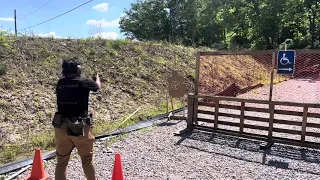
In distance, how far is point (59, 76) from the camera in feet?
30.1

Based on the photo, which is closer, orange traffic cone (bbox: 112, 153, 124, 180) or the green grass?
orange traffic cone (bbox: 112, 153, 124, 180)

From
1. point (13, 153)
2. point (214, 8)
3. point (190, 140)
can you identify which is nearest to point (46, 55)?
point (13, 153)

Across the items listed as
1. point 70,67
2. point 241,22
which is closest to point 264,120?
point 70,67

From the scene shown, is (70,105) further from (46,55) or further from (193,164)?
(46,55)

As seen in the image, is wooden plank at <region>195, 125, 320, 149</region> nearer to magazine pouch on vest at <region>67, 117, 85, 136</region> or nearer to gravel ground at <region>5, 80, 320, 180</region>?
gravel ground at <region>5, 80, 320, 180</region>

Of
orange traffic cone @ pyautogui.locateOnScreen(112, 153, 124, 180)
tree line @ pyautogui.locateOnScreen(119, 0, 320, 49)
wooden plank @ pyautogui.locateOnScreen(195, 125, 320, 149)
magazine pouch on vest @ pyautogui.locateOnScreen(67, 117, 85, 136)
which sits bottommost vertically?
wooden plank @ pyautogui.locateOnScreen(195, 125, 320, 149)

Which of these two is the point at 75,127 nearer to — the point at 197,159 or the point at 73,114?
the point at 73,114

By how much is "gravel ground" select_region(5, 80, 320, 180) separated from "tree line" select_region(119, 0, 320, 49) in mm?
13332

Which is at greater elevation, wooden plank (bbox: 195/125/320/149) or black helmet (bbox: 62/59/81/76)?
black helmet (bbox: 62/59/81/76)

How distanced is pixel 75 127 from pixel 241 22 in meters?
30.9

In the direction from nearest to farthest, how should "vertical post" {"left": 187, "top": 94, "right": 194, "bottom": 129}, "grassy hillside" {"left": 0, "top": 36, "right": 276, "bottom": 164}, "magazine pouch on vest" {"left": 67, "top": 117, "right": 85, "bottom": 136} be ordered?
1. "magazine pouch on vest" {"left": 67, "top": 117, "right": 85, "bottom": 136}
2. "grassy hillside" {"left": 0, "top": 36, "right": 276, "bottom": 164}
3. "vertical post" {"left": 187, "top": 94, "right": 194, "bottom": 129}

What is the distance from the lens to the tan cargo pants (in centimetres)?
346

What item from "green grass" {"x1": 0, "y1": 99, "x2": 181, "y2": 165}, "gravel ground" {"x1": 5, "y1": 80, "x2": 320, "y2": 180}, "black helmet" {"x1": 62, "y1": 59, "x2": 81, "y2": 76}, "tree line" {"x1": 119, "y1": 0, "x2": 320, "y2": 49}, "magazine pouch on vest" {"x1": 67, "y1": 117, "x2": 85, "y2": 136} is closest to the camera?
"magazine pouch on vest" {"x1": 67, "y1": 117, "x2": 85, "y2": 136}

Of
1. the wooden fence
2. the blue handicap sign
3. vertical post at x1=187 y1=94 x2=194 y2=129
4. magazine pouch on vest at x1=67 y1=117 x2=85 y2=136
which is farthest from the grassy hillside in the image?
the blue handicap sign
